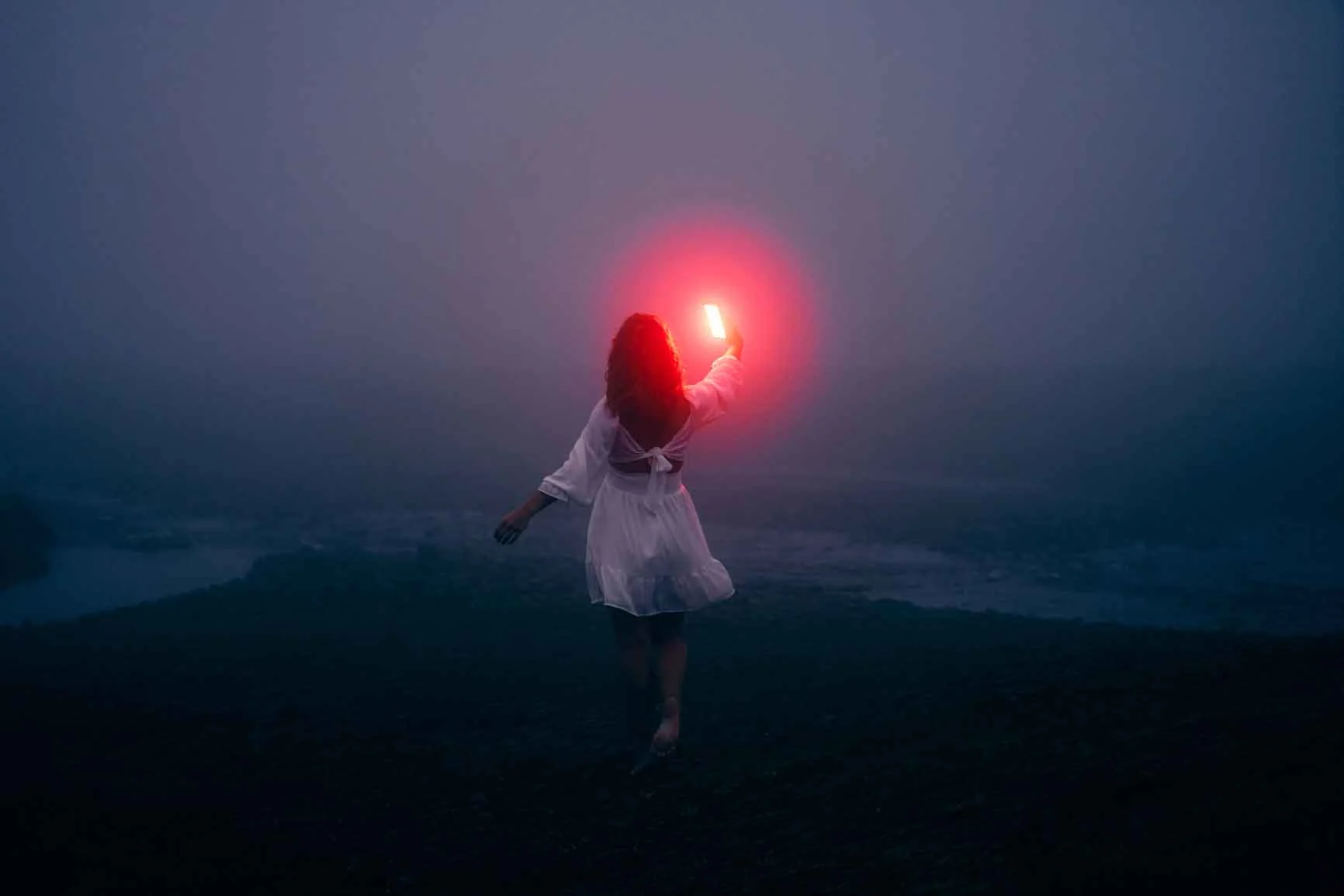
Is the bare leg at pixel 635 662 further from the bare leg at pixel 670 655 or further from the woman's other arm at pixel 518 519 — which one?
the woman's other arm at pixel 518 519

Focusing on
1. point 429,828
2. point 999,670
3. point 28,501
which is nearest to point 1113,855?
point 429,828

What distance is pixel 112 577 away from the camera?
11094 mm

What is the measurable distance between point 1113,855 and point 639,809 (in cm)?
139

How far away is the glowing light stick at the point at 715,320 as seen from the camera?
3.22m

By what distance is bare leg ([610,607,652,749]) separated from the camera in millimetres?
3008

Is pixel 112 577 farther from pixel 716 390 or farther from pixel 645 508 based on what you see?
pixel 716 390

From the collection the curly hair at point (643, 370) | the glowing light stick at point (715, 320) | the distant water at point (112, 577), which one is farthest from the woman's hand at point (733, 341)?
the distant water at point (112, 577)

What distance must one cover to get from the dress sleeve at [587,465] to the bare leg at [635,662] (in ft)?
1.39

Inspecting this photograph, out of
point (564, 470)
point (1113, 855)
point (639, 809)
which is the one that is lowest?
point (639, 809)

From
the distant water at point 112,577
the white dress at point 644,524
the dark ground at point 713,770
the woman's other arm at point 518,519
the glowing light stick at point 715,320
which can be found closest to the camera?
the dark ground at point 713,770

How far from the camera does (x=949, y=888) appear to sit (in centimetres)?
200

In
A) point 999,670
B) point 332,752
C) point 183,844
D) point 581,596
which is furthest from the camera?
point 581,596

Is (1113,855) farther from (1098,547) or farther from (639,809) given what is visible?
(1098,547)

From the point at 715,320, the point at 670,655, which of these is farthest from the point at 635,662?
the point at 715,320
